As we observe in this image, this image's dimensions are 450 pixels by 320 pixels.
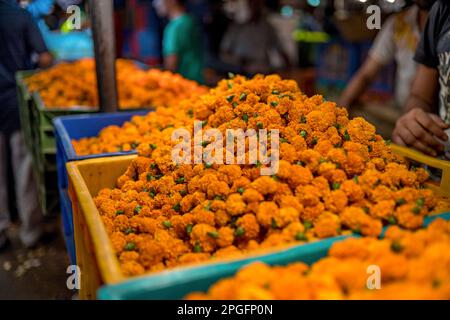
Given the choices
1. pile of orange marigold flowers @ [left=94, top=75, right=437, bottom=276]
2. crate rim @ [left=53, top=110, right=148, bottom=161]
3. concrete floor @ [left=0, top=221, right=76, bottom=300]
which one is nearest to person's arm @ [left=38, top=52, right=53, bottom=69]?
crate rim @ [left=53, top=110, right=148, bottom=161]

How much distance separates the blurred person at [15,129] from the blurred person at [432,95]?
3.33 m

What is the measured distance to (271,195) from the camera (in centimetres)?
163

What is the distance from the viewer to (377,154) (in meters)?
1.87

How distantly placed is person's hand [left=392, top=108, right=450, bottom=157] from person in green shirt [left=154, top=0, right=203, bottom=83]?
364 cm

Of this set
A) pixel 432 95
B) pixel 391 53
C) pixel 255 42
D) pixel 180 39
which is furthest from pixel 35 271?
pixel 255 42

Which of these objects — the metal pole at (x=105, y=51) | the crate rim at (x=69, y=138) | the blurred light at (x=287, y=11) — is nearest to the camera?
the crate rim at (x=69, y=138)

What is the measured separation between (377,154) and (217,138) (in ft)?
2.37

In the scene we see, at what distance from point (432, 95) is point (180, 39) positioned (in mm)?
3469

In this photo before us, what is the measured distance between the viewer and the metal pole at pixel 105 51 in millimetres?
3148

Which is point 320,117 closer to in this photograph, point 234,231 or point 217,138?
point 217,138

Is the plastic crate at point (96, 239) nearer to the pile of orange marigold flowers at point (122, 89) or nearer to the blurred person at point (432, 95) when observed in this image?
the blurred person at point (432, 95)

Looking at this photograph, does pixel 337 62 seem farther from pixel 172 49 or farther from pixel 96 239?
pixel 96 239

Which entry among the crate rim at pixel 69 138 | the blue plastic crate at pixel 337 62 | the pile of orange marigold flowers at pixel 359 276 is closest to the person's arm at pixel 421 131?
the pile of orange marigold flowers at pixel 359 276

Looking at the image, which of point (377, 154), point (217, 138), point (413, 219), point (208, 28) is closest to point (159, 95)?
point (217, 138)
